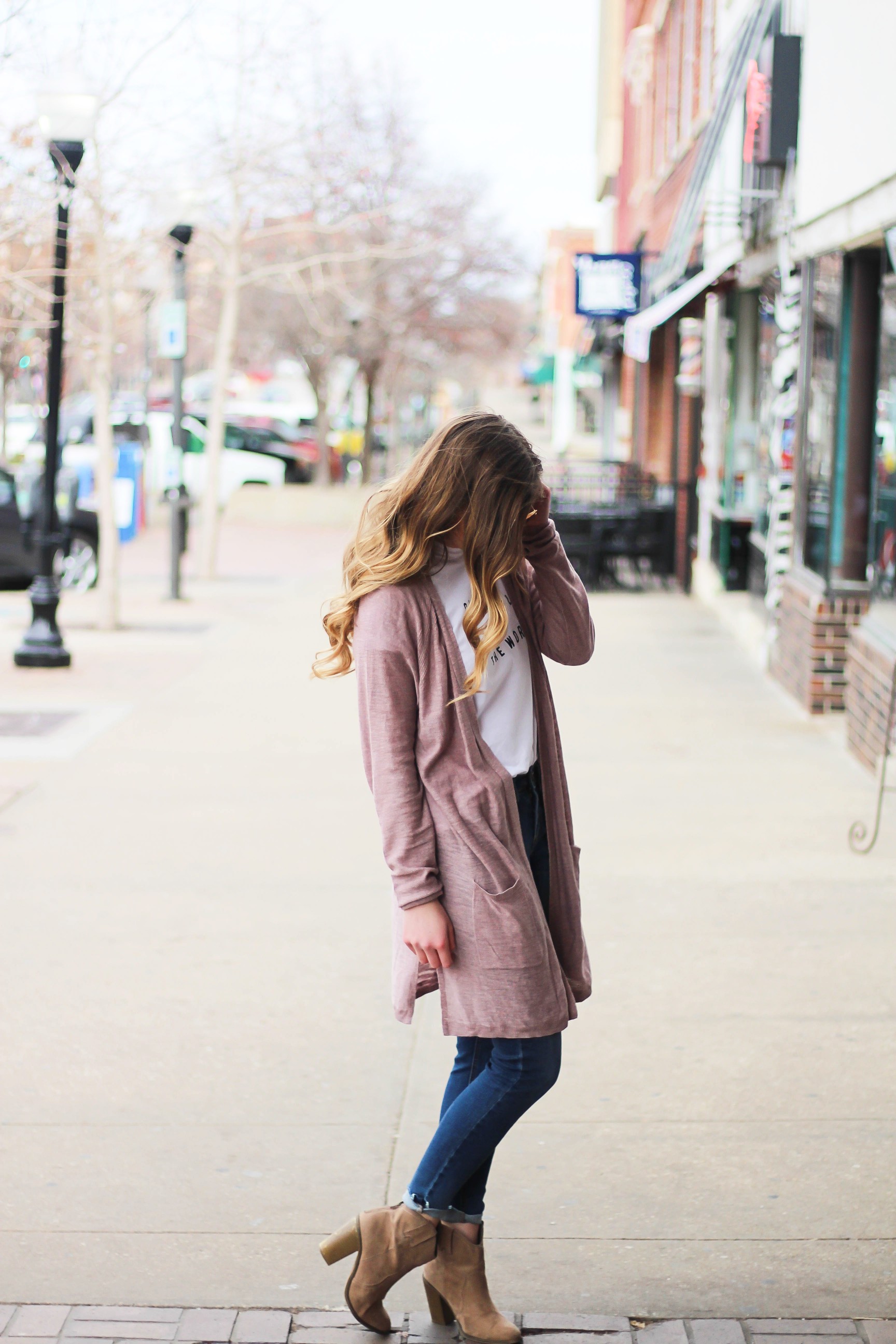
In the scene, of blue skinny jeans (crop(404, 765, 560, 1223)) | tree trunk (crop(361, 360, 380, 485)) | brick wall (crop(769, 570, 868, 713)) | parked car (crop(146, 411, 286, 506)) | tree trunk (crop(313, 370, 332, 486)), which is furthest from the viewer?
tree trunk (crop(313, 370, 332, 486))

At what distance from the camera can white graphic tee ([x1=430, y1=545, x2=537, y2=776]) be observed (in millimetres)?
2922

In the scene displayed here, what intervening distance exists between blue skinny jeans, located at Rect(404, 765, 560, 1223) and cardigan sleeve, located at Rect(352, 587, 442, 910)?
8.0 inches

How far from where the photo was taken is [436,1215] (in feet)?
10.0

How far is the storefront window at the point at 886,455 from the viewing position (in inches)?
333

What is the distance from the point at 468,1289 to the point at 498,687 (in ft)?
3.70

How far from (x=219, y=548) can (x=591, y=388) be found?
2669 centimetres

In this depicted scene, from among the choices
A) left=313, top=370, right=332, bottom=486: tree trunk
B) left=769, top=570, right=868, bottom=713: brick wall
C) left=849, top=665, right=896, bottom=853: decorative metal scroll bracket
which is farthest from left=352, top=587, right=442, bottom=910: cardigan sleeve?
left=313, top=370, right=332, bottom=486: tree trunk

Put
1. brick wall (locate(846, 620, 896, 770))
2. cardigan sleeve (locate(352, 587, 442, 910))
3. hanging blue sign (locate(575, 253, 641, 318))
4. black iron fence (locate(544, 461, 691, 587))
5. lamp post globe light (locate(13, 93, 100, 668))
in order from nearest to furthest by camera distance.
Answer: cardigan sleeve (locate(352, 587, 442, 910))
brick wall (locate(846, 620, 896, 770))
lamp post globe light (locate(13, 93, 100, 668))
black iron fence (locate(544, 461, 691, 587))
hanging blue sign (locate(575, 253, 641, 318))

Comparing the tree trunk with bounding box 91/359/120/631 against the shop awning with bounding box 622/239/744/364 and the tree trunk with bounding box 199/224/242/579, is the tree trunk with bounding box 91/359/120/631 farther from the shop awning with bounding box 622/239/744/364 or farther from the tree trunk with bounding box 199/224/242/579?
the shop awning with bounding box 622/239/744/364

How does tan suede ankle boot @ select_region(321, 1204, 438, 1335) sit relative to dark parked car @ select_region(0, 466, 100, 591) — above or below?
below

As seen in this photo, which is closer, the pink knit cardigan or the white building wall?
the pink knit cardigan

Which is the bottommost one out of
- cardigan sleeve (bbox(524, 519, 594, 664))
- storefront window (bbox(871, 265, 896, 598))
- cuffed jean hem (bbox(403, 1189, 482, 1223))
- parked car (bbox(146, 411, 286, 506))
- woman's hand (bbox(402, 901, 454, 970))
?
cuffed jean hem (bbox(403, 1189, 482, 1223))

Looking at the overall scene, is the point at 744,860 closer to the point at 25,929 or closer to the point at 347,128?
the point at 25,929

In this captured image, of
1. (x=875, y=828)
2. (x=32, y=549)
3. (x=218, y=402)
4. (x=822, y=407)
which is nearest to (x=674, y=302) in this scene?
(x=822, y=407)
